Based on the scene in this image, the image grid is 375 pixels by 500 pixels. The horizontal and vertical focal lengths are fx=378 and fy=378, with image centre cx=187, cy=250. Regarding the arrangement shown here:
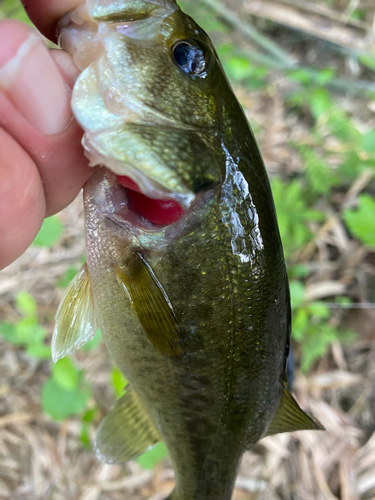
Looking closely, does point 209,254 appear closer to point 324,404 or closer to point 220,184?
point 220,184

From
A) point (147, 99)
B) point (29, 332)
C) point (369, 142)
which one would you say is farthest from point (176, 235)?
point (369, 142)

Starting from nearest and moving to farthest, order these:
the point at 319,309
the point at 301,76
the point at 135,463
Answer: the point at 135,463 < the point at 319,309 < the point at 301,76

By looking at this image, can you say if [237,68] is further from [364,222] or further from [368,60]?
[364,222]

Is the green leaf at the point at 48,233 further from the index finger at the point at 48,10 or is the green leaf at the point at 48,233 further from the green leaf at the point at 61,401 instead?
the index finger at the point at 48,10

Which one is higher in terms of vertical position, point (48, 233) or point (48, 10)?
point (48, 10)

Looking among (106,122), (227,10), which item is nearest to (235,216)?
(106,122)

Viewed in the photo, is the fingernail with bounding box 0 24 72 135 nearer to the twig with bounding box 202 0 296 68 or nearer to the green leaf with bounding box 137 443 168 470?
the green leaf with bounding box 137 443 168 470
